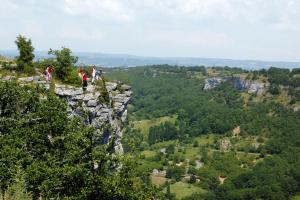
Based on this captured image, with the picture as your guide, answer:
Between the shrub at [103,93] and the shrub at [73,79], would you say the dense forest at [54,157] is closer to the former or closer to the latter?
the shrub at [103,93]

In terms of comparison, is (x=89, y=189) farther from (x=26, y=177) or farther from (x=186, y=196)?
(x=186, y=196)

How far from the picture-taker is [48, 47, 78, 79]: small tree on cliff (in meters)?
43.6

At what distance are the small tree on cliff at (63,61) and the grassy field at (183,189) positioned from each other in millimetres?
111530

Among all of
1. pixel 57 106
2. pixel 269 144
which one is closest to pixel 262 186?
pixel 269 144

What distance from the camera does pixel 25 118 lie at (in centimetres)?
3148

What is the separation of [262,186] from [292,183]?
10.4m

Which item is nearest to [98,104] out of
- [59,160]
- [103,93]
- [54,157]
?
[103,93]

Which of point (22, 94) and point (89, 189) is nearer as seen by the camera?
point (89, 189)

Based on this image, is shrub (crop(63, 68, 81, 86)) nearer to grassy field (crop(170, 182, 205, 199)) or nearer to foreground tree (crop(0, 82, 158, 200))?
foreground tree (crop(0, 82, 158, 200))

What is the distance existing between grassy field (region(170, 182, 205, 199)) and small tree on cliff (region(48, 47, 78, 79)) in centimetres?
11153

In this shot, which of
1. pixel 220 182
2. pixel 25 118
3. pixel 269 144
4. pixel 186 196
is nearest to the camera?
pixel 25 118

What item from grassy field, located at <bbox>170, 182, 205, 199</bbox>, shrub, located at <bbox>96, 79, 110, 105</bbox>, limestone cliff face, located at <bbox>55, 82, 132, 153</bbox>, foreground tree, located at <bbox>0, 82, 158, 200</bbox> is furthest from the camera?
grassy field, located at <bbox>170, 182, 205, 199</bbox>

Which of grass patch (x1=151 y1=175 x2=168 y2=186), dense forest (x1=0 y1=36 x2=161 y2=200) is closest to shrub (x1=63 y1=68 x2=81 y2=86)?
dense forest (x1=0 y1=36 x2=161 y2=200)

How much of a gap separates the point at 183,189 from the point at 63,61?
122 metres
